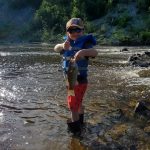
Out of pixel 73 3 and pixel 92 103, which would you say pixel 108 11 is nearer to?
pixel 73 3

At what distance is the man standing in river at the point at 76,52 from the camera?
834 centimetres

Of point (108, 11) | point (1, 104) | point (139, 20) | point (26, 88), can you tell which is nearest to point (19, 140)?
point (1, 104)

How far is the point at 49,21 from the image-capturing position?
7700 cm

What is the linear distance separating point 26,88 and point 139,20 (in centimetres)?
5058

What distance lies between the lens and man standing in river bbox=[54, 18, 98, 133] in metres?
8.34

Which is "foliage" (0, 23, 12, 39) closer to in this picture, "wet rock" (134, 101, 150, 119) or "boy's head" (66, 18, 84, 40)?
"wet rock" (134, 101, 150, 119)

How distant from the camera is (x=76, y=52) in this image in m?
8.53

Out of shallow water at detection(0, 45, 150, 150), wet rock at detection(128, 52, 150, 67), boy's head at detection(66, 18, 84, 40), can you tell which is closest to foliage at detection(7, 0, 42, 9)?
wet rock at detection(128, 52, 150, 67)

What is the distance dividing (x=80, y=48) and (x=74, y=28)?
1.47 ft

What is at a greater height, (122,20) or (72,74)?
(72,74)

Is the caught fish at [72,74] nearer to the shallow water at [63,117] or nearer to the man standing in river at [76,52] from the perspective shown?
the man standing in river at [76,52]

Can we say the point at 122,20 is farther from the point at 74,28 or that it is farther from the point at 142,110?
the point at 74,28

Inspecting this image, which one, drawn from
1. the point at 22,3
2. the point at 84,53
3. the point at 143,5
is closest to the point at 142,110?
the point at 84,53

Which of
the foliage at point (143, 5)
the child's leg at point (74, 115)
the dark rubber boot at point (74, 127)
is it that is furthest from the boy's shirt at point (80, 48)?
the foliage at point (143, 5)
